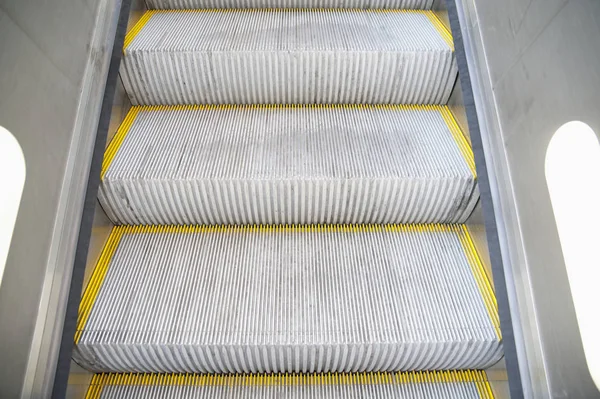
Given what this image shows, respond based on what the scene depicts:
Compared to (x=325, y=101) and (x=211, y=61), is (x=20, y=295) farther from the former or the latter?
(x=325, y=101)

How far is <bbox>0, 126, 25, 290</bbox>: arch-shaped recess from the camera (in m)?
2.01

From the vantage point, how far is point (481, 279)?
2.66 metres

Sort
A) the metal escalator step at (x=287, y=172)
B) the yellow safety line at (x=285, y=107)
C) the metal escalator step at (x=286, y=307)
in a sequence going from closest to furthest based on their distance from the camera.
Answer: the metal escalator step at (x=286, y=307), the metal escalator step at (x=287, y=172), the yellow safety line at (x=285, y=107)

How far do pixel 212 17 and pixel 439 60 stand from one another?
1525mm

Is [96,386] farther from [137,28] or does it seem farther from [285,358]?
[137,28]

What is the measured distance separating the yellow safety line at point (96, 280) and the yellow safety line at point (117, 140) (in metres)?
0.36

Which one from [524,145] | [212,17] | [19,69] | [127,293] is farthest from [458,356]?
[212,17]

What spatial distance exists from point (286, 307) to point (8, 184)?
4.38ft

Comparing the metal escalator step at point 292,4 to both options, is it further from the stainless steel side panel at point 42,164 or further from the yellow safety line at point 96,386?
the yellow safety line at point 96,386

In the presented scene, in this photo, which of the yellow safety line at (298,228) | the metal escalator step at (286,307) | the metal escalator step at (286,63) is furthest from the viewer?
the metal escalator step at (286,63)

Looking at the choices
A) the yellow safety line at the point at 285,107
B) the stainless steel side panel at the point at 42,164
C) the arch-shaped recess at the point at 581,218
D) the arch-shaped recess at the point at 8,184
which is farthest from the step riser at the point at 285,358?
the yellow safety line at the point at 285,107

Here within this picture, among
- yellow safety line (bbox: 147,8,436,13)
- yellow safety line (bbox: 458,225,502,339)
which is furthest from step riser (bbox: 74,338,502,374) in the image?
yellow safety line (bbox: 147,8,436,13)

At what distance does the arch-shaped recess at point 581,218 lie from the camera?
1930 mm

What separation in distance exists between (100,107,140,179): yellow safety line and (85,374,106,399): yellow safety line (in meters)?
1.04
